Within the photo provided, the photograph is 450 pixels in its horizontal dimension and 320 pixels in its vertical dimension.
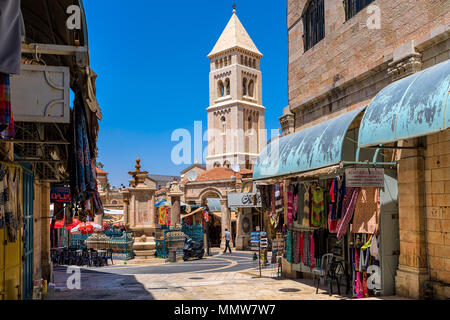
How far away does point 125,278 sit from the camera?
1736cm

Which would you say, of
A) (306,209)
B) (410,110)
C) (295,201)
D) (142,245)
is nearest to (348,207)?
(306,209)

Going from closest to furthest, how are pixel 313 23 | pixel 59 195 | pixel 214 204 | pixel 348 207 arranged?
pixel 348 207
pixel 313 23
pixel 59 195
pixel 214 204

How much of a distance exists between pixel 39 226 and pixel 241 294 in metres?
7.45

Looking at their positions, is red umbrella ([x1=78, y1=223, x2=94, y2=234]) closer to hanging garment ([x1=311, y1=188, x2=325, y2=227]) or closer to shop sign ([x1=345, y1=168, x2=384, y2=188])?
hanging garment ([x1=311, y1=188, x2=325, y2=227])

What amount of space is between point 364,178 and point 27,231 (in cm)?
820

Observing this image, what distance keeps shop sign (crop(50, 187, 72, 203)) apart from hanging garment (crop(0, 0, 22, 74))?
41.6 ft

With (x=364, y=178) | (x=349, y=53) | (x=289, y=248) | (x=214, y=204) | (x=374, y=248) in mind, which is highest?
(x=349, y=53)

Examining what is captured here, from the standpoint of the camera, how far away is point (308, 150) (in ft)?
41.4

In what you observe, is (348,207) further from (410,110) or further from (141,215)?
(141,215)

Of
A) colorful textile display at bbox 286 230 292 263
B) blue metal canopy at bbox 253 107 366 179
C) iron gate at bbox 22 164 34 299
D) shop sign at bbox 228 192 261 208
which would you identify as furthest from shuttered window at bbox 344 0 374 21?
shop sign at bbox 228 192 261 208

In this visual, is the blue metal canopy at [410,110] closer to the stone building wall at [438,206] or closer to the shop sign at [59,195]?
the stone building wall at [438,206]

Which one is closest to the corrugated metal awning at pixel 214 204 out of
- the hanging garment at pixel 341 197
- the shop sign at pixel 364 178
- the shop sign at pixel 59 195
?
the shop sign at pixel 59 195

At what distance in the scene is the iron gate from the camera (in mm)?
10133
